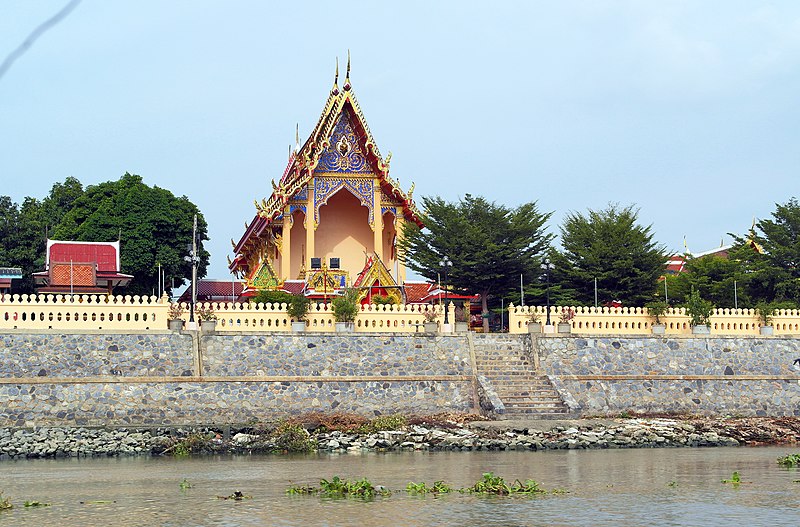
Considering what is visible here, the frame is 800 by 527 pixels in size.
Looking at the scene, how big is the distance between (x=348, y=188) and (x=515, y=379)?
52.3 feet

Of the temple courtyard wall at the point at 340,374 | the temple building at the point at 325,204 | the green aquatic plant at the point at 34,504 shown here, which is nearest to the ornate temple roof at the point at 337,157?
the temple building at the point at 325,204

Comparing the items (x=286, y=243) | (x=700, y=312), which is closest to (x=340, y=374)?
(x=700, y=312)

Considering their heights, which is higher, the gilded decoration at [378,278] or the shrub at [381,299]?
the gilded decoration at [378,278]

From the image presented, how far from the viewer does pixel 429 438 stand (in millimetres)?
28047

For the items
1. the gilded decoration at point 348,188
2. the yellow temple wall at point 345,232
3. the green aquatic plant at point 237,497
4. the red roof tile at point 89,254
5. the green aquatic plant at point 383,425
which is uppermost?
the gilded decoration at point 348,188

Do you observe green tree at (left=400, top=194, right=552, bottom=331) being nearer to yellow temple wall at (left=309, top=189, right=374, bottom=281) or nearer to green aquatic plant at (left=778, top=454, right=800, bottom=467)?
yellow temple wall at (left=309, top=189, right=374, bottom=281)

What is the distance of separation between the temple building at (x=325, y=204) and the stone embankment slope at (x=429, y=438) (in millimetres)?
15398

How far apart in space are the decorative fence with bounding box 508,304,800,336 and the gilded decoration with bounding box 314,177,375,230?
12.5 meters

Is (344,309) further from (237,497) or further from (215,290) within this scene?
(215,290)

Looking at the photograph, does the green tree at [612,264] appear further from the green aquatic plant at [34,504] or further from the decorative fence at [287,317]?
the green aquatic plant at [34,504]

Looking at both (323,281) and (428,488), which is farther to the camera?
(323,281)

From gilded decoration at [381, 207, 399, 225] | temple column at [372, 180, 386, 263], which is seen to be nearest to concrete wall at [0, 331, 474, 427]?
temple column at [372, 180, 386, 263]

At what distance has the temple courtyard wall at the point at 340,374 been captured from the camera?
28.9 meters

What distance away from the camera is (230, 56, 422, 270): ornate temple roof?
1764 inches
